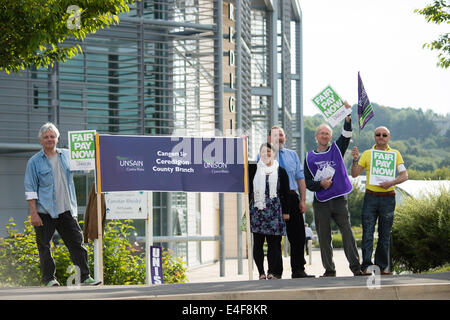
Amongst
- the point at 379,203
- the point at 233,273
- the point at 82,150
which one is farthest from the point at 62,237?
the point at 233,273

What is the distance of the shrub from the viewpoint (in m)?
13.1

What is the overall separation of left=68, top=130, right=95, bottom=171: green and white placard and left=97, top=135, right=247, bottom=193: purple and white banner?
145mm

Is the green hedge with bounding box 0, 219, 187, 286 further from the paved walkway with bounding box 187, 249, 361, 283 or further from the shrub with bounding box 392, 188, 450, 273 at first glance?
the paved walkway with bounding box 187, 249, 361, 283

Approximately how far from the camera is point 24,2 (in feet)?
36.0

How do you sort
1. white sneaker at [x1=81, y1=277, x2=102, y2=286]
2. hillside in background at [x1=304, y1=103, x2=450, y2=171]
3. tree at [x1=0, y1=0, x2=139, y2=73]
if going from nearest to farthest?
white sneaker at [x1=81, y1=277, x2=102, y2=286] < tree at [x1=0, y1=0, x2=139, y2=73] < hillside in background at [x1=304, y1=103, x2=450, y2=171]

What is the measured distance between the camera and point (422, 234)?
1341 cm

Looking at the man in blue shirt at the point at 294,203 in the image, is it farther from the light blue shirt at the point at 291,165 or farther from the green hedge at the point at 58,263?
the green hedge at the point at 58,263

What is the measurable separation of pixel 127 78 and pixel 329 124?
36.2 ft

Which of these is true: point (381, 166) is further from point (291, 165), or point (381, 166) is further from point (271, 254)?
point (271, 254)

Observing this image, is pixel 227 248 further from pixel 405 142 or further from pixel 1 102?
pixel 405 142

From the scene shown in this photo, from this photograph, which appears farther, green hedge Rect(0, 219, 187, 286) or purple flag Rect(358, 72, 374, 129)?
green hedge Rect(0, 219, 187, 286)

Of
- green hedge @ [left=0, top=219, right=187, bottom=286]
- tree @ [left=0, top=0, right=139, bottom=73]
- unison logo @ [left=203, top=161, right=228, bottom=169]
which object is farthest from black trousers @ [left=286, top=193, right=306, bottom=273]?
tree @ [left=0, top=0, right=139, bottom=73]
